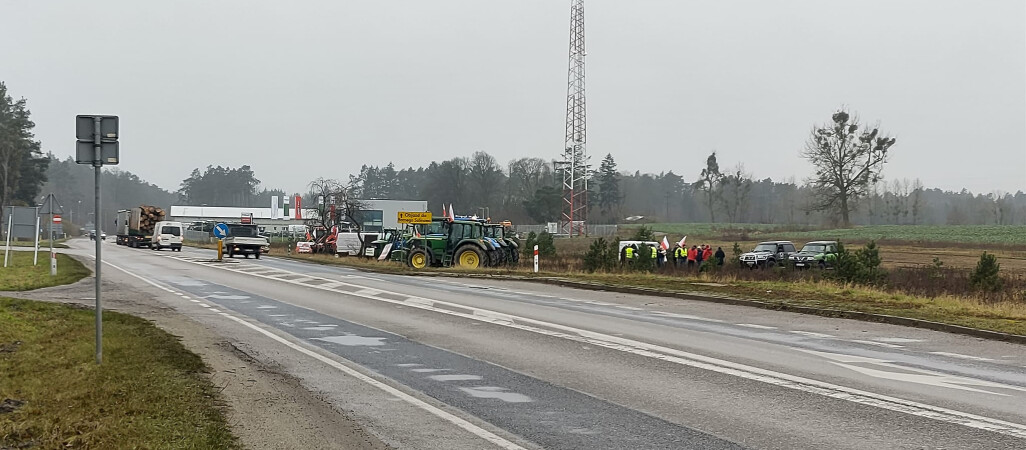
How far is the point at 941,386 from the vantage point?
911 cm

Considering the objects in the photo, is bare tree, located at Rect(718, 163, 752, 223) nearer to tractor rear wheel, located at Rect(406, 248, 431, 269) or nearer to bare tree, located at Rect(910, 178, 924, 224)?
bare tree, located at Rect(910, 178, 924, 224)

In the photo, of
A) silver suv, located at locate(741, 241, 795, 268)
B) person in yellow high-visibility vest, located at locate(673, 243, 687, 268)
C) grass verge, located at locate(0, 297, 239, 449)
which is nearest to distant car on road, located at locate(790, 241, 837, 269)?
silver suv, located at locate(741, 241, 795, 268)

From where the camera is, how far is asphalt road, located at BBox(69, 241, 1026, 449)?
276 inches

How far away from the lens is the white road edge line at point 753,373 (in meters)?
7.34

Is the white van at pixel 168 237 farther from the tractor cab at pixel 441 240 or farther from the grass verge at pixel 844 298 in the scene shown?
the grass verge at pixel 844 298

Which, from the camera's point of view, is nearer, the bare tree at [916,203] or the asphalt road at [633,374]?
the asphalt road at [633,374]

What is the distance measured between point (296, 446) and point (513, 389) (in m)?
2.97

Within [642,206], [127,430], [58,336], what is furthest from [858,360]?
[642,206]

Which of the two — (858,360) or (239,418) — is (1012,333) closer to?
(858,360)

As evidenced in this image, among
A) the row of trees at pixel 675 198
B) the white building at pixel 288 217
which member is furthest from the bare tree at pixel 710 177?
the white building at pixel 288 217

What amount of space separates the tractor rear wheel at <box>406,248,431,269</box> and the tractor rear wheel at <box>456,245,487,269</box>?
4.64 ft

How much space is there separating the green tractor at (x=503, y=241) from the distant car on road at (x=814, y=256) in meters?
11.7

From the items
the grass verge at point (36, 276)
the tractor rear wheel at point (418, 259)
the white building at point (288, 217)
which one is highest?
the white building at point (288, 217)

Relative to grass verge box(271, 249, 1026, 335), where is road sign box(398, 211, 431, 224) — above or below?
above
